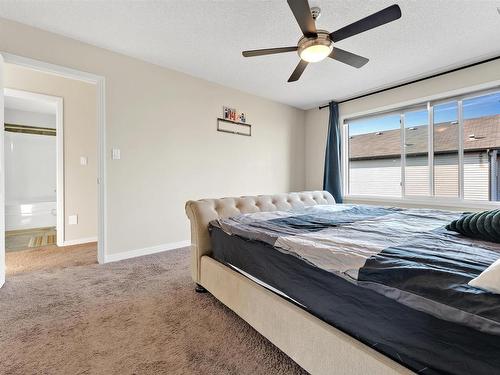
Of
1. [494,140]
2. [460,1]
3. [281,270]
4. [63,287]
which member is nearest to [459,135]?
[494,140]

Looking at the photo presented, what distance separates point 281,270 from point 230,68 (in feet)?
9.03

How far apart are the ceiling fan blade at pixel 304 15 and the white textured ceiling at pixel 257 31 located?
37 centimetres

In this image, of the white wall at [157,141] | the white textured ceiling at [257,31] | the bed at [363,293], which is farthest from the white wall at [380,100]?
the bed at [363,293]

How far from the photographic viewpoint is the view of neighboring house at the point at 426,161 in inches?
114

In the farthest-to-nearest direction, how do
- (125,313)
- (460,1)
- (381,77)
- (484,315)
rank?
(381,77)
(460,1)
(125,313)
(484,315)

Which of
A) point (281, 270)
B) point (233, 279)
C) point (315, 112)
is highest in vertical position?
point (315, 112)

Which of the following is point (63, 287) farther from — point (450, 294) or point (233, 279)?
point (450, 294)

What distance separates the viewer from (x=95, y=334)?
1442 millimetres

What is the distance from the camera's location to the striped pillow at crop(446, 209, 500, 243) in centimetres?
111

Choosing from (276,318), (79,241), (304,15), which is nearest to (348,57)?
(304,15)

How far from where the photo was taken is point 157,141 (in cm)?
306

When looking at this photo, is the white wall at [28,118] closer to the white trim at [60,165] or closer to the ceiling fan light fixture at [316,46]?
the white trim at [60,165]

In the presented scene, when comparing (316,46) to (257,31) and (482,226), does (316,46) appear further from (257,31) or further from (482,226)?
(482,226)

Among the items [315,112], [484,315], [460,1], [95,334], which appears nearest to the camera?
[484,315]
